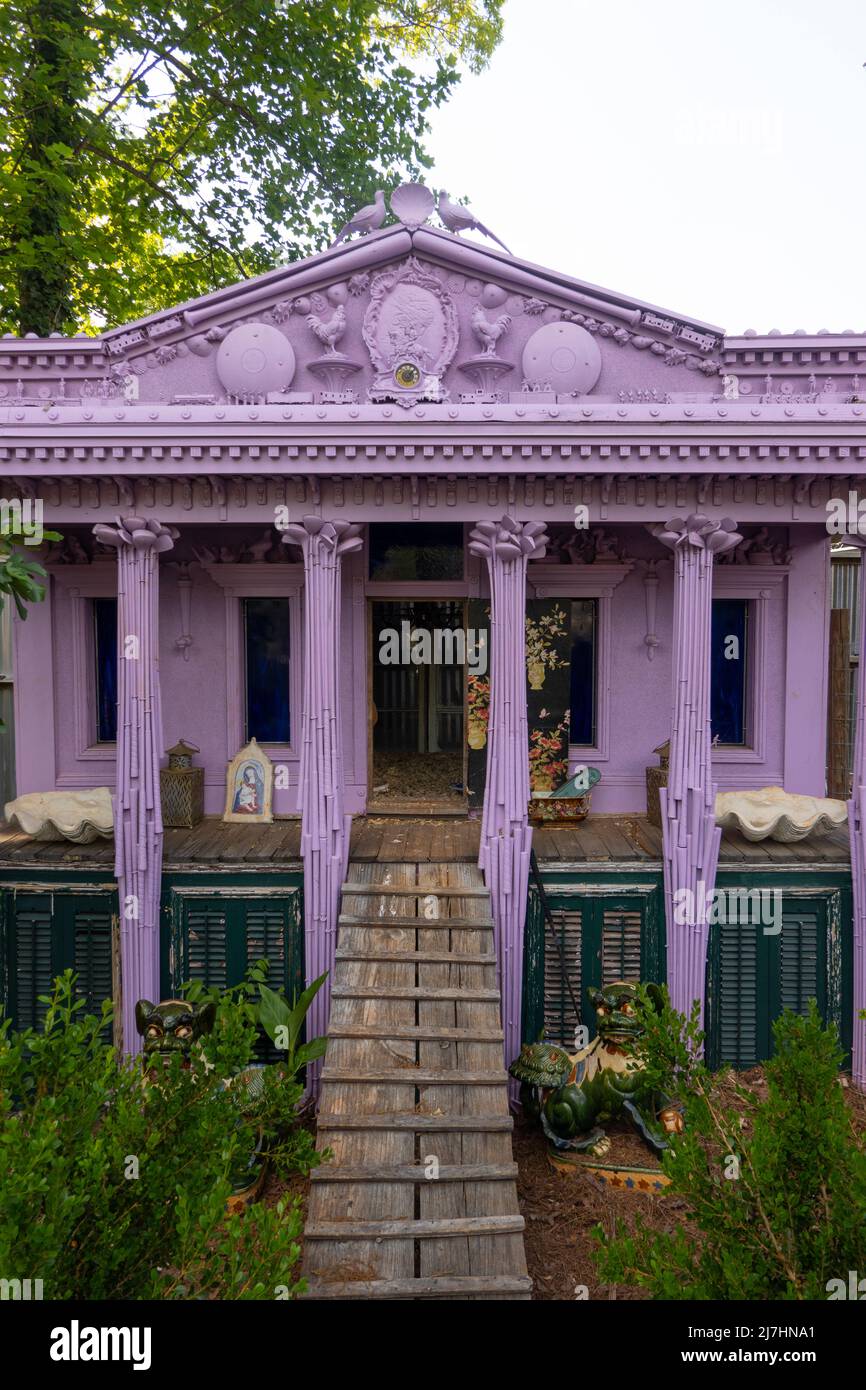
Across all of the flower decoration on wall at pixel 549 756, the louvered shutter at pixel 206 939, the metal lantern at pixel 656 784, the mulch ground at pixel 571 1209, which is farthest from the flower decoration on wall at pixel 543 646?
the mulch ground at pixel 571 1209

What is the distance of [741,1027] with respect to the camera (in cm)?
831

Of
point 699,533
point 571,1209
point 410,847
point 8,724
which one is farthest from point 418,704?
point 571,1209

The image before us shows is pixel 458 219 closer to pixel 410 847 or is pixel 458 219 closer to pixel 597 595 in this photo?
pixel 597 595

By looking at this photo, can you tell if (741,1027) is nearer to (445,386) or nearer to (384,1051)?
(384,1051)

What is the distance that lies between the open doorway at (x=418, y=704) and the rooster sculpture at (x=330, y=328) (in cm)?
274

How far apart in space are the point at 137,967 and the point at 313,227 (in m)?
15.7

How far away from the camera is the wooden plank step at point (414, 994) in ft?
23.1

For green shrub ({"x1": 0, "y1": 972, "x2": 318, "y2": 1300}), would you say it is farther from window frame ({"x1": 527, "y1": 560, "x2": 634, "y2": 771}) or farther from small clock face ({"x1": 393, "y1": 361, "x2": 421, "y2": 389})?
small clock face ({"x1": 393, "y1": 361, "x2": 421, "y2": 389})

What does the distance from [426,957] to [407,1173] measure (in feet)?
5.95

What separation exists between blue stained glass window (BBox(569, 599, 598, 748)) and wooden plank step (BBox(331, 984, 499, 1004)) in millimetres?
3460

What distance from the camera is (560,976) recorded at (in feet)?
27.1

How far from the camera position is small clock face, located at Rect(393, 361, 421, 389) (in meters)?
9.20

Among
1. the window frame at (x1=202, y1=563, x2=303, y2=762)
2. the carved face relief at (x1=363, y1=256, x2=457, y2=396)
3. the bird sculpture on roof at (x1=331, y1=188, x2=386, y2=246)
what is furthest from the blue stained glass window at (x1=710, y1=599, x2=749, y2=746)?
the bird sculpture on roof at (x1=331, y1=188, x2=386, y2=246)

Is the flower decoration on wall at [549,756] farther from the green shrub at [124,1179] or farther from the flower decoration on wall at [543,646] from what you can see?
the green shrub at [124,1179]
